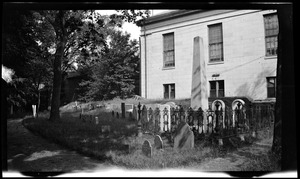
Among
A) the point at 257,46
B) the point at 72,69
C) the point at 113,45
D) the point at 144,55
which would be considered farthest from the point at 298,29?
the point at 72,69

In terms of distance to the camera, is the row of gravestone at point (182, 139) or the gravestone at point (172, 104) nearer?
the row of gravestone at point (182, 139)

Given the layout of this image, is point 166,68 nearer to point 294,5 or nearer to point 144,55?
point 144,55

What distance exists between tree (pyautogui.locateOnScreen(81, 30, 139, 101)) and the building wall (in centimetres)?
53

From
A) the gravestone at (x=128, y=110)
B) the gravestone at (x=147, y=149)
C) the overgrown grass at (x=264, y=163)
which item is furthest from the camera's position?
the gravestone at (x=128, y=110)

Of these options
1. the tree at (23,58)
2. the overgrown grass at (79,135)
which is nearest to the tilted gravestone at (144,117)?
the overgrown grass at (79,135)

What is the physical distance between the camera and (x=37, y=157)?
4.20m

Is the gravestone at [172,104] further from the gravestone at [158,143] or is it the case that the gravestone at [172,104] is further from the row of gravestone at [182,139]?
the gravestone at [158,143]

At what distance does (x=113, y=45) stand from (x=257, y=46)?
452 cm

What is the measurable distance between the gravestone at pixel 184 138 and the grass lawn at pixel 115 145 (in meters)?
0.16

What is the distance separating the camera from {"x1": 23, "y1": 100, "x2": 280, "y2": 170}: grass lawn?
409cm

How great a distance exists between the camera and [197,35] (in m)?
6.55

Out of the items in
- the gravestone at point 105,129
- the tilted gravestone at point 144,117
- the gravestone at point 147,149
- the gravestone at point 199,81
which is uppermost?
the gravestone at point 199,81

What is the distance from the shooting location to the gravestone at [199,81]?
5984 mm

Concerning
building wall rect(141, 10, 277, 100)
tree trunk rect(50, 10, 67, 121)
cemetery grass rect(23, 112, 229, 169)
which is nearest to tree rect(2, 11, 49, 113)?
tree trunk rect(50, 10, 67, 121)
